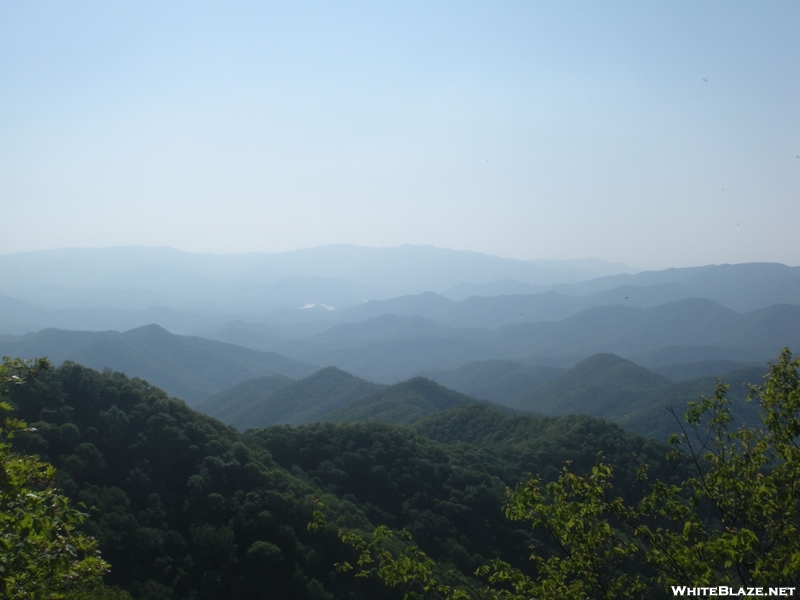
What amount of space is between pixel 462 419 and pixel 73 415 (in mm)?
49310

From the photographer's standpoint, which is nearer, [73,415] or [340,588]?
[340,588]

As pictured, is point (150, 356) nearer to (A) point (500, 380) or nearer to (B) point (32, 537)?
(A) point (500, 380)

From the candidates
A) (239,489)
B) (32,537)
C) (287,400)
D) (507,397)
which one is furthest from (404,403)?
(32,537)

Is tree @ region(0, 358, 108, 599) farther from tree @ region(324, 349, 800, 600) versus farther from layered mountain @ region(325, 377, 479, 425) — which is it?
layered mountain @ region(325, 377, 479, 425)

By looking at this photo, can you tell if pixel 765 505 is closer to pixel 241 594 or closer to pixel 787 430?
pixel 787 430

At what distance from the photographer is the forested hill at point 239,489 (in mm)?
24719

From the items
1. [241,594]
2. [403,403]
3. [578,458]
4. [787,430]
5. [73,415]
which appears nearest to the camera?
[787,430]

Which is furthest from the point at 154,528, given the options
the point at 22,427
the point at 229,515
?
the point at 22,427

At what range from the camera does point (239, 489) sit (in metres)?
29.6

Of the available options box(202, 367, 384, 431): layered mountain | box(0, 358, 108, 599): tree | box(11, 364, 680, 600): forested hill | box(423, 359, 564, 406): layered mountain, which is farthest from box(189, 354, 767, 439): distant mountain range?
box(0, 358, 108, 599): tree

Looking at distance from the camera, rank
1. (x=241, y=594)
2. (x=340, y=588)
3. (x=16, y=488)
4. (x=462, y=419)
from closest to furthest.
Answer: (x=16, y=488) < (x=241, y=594) < (x=340, y=588) < (x=462, y=419)

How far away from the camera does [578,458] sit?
49.1 m

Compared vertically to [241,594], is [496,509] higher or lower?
lower

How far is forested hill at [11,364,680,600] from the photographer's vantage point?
81.1ft
